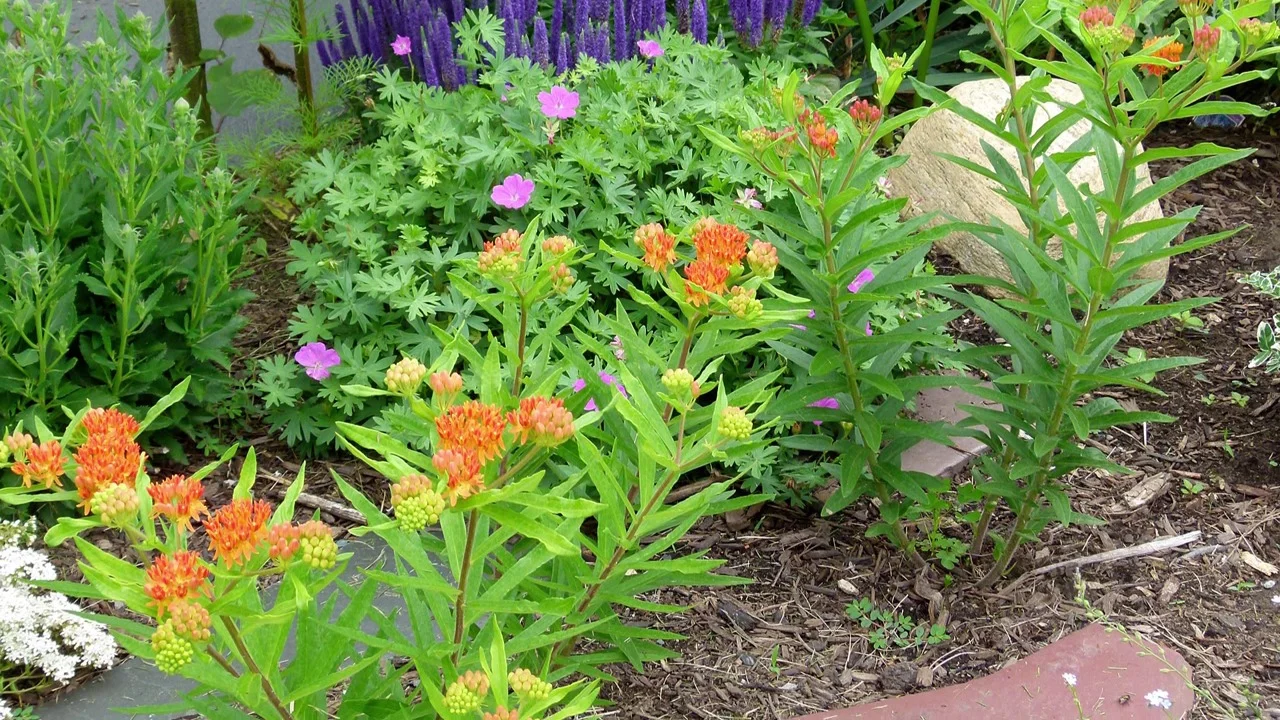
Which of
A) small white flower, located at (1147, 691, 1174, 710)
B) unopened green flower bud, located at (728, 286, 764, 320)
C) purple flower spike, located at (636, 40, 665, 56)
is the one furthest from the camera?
purple flower spike, located at (636, 40, 665, 56)

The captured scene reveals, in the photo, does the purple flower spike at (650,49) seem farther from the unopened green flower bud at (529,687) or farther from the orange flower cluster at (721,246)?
the unopened green flower bud at (529,687)

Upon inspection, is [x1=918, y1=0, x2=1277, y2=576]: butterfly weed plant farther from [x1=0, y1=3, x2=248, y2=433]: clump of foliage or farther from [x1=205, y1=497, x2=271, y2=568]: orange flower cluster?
[x1=0, y1=3, x2=248, y2=433]: clump of foliage

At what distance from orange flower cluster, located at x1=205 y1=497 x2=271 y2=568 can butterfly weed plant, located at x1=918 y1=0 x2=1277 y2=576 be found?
4.85ft

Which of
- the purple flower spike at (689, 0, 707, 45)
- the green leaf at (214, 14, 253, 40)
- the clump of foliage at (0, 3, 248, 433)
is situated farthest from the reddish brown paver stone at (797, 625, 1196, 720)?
the green leaf at (214, 14, 253, 40)

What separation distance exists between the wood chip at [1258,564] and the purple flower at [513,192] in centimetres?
214

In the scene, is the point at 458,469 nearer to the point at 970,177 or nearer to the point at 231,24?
the point at 970,177

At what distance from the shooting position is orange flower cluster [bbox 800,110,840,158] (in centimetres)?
211

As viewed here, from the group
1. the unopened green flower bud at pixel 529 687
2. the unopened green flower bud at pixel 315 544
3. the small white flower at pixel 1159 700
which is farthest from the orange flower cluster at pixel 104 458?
the small white flower at pixel 1159 700

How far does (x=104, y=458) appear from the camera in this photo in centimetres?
150

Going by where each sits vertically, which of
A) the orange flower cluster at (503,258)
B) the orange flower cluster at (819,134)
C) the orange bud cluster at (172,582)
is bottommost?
the orange bud cluster at (172,582)

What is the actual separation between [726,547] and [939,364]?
0.85 metres

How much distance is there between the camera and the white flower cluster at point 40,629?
251 cm

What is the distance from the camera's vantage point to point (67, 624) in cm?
260

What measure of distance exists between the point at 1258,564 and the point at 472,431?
2.37 m
